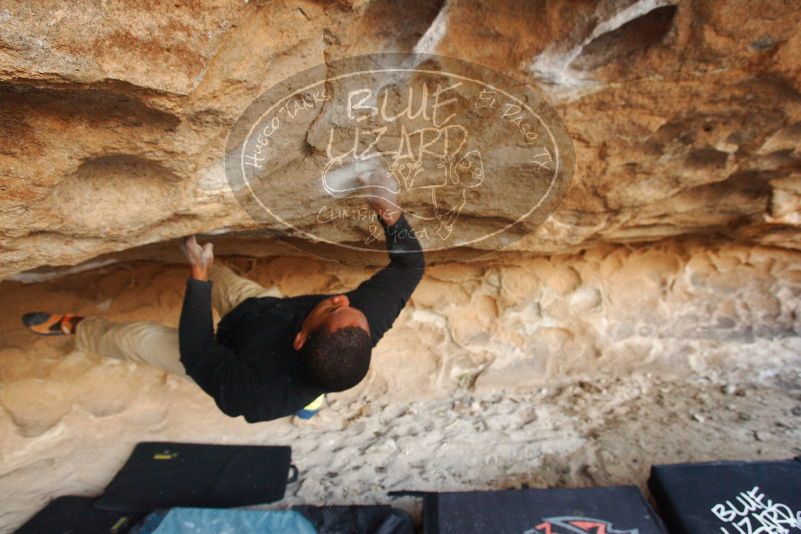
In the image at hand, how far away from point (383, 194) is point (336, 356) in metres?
0.51

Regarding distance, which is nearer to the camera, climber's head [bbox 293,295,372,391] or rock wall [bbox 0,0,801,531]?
rock wall [bbox 0,0,801,531]

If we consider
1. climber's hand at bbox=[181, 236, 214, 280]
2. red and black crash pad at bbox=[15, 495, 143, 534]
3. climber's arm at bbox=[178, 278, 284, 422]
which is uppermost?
climber's hand at bbox=[181, 236, 214, 280]

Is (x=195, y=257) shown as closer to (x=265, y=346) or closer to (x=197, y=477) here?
(x=265, y=346)

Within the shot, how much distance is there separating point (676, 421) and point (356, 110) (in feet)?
6.21

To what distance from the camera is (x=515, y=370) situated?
2.46 m

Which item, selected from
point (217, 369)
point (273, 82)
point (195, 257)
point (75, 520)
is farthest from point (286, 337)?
point (75, 520)

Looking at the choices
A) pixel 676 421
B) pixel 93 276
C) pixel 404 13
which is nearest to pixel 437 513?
pixel 676 421

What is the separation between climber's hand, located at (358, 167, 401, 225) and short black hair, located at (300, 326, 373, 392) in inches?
14.9

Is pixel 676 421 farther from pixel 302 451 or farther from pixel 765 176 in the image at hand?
pixel 302 451

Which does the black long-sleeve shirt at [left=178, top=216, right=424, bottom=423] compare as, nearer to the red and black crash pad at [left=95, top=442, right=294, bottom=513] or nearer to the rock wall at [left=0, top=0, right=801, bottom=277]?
the rock wall at [left=0, top=0, right=801, bottom=277]

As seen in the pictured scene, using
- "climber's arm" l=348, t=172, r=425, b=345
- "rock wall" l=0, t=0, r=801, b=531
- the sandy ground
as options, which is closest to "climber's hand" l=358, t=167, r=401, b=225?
"climber's arm" l=348, t=172, r=425, b=345

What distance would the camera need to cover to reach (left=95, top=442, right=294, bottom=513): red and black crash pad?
1.91 m

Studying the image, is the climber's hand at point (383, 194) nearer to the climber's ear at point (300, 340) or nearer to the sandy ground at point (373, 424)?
the climber's ear at point (300, 340)

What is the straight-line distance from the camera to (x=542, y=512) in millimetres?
1591
